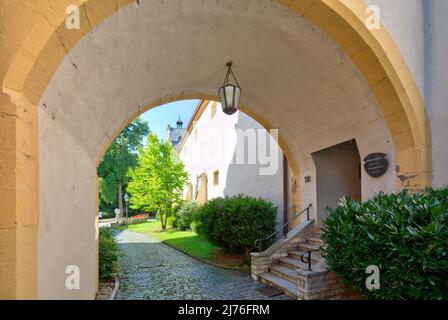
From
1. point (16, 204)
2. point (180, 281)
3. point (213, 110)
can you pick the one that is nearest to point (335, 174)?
point (180, 281)

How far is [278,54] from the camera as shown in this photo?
482 centimetres

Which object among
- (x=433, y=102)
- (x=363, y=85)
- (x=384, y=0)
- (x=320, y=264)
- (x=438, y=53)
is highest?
(x=384, y=0)

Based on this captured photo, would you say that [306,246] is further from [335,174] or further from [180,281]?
[180,281]

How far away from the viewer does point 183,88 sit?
6.10 metres

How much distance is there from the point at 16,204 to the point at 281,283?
15.3 feet

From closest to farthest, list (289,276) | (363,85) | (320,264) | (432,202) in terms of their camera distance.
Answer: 1. (432,202)
2. (363,85)
3. (320,264)
4. (289,276)

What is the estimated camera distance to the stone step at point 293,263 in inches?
222

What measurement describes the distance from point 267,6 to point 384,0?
1.91 meters

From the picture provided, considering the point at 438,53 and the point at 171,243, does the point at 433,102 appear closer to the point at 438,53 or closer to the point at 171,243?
the point at 438,53

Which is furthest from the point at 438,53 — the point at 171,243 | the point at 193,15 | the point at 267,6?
the point at 171,243

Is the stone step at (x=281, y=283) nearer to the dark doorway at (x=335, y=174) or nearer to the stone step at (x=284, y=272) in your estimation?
the stone step at (x=284, y=272)

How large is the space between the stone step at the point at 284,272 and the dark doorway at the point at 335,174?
1.54 meters

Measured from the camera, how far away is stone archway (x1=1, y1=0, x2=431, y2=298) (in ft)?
7.05

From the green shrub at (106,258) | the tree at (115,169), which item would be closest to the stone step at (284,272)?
the green shrub at (106,258)
